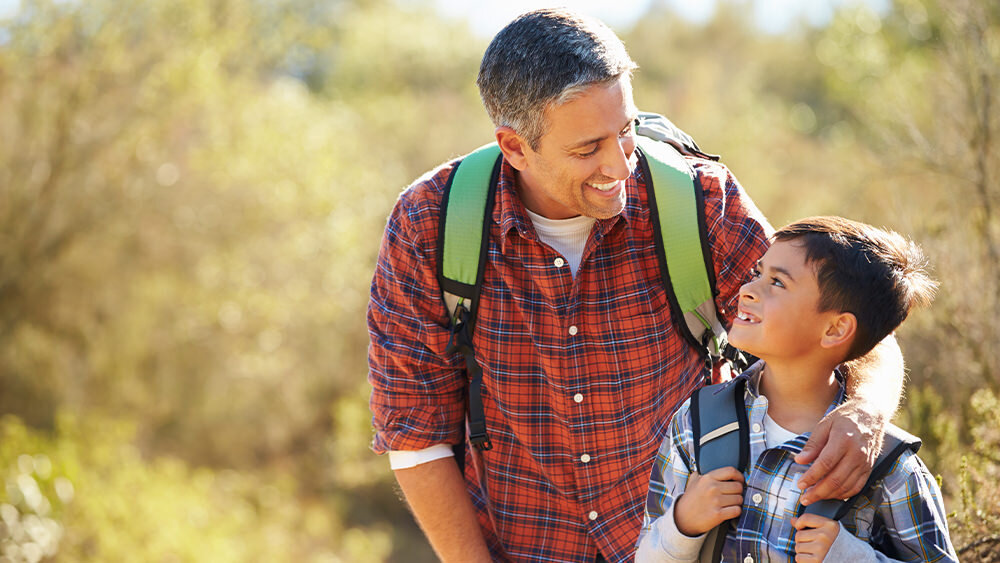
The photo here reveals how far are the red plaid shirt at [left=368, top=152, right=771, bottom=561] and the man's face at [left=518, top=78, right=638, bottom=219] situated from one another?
8 cm

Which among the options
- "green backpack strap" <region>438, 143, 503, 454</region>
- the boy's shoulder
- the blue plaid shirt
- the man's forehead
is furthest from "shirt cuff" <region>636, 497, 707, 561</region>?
the man's forehead

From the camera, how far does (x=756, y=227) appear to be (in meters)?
Result: 1.99

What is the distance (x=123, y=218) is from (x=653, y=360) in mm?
8933

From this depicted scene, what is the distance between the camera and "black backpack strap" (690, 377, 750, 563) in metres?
1.64

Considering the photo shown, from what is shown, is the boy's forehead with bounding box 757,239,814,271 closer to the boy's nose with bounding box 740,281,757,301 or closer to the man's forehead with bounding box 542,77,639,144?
the boy's nose with bounding box 740,281,757,301

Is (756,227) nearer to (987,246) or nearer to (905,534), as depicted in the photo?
(905,534)

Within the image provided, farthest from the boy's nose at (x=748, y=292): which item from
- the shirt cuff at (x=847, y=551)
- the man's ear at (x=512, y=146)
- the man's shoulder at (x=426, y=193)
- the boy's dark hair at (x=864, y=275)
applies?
the man's shoulder at (x=426, y=193)

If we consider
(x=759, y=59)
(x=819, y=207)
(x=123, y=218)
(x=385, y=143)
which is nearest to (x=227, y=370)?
(x=123, y=218)

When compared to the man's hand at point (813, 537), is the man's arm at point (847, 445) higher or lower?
higher

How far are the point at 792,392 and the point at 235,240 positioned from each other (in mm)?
9907

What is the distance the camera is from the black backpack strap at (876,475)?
151 centimetres

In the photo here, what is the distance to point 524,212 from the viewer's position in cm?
213

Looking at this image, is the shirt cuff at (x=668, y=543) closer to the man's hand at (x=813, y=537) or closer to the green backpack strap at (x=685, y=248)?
the man's hand at (x=813, y=537)

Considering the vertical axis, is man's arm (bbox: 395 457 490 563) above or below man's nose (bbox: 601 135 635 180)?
below
